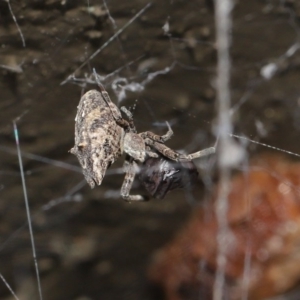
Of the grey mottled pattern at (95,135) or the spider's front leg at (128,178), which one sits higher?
the grey mottled pattern at (95,135)

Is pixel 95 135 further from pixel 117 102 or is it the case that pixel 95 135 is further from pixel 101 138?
pixel 117 102

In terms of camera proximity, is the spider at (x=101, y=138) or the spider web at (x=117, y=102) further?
the spider web at (x=117, y=102)

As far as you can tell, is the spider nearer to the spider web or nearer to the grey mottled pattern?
the grey mottled pattern

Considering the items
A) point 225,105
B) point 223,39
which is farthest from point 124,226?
point 223,39

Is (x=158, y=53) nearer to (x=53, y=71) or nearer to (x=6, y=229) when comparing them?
(x=53, y=71)

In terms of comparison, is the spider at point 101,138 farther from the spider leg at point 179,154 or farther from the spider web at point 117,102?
the spider web at point 117,102


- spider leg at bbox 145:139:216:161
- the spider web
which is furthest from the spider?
the spider web

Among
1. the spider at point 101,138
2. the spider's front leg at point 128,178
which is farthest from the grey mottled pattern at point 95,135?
the spider's front leg at point 128,178
